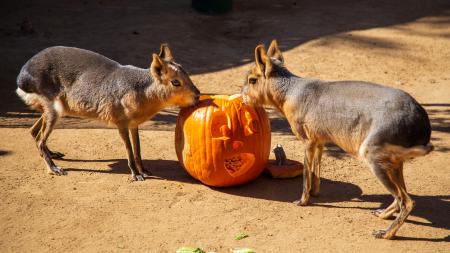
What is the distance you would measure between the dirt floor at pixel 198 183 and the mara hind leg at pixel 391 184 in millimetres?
120

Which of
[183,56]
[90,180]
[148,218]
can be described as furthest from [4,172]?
[183,56]

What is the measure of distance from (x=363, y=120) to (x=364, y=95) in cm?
26

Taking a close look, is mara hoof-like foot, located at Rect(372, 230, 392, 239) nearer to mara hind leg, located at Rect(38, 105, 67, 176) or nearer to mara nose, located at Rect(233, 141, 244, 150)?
mara nose, located at Rect(233, 141, 244, 150)

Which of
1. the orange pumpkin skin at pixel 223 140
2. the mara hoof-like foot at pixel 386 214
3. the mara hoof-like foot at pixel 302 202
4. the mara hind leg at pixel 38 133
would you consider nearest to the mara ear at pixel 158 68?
the orange pumpkin skin at pixel 223 140

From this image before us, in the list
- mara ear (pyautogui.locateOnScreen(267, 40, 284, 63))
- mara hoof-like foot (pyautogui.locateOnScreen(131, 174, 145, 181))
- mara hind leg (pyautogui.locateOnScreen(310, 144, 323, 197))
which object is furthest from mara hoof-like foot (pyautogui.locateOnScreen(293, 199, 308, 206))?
mara hoof-like foot (pyautogui.locateOnScreen(131, 174, 145, 181))

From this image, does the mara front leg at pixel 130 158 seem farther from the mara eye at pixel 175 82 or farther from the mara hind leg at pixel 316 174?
the mara hind leg at pixel 316 174

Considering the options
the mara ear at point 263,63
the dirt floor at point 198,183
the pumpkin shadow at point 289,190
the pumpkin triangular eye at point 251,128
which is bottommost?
the pumpkin shadow at point 289,190

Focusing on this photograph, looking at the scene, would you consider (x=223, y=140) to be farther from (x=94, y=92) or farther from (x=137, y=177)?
(x=94, y=92)

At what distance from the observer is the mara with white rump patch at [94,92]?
672 cm

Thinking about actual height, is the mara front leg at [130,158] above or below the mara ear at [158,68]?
below

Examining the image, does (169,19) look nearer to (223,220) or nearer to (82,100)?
(82,100)

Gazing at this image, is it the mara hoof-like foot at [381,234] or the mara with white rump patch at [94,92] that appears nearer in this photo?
the mara hoof-like foot at [381,234]

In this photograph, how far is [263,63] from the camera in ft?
20.4

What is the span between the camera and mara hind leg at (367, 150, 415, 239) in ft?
17.5
